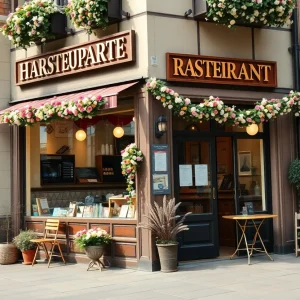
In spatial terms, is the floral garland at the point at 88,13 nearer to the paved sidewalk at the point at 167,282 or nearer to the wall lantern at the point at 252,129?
the wall lantern at the point at 252,129

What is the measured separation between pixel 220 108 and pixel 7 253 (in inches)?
207

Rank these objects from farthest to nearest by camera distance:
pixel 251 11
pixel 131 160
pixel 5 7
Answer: pixel 5 7 → pixel 251 11 → pixel 131 160

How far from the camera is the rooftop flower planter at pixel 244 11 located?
10695 millimetres

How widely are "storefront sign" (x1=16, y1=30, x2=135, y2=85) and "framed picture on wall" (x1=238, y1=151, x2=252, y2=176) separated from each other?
3.11 metres

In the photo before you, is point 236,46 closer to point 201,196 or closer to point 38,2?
point 201,196

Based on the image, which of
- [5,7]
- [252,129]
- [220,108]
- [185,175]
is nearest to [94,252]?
[185,175]

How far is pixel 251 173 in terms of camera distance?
12211 millimetres

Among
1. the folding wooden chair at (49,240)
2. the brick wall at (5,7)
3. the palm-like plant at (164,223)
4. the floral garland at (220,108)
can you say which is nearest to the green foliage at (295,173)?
the floral garland at (220,108)

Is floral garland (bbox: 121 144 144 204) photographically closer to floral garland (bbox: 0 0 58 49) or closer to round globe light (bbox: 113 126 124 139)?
round globe light (bbox: 113 126 124 139)

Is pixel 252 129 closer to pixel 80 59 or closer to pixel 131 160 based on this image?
pixel 131 160

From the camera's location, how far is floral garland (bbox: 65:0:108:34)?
10.8 metres

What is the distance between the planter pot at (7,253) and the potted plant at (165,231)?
132 inches

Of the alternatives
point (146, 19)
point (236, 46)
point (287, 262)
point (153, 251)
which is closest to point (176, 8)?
point (146, 19)

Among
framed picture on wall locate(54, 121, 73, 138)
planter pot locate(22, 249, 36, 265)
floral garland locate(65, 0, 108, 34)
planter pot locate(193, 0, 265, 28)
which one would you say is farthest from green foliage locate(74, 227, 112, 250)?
planter pot locate(193, 0, 265, 28)
